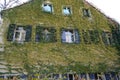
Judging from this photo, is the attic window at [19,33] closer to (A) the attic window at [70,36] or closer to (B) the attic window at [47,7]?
(B) the attic window at [47,7]

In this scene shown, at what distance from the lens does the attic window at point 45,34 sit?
47.9 feet

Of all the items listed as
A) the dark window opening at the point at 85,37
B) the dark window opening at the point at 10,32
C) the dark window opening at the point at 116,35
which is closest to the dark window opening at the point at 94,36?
the dark window opening at the point at 85,37

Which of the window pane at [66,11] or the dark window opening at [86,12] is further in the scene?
the dark window opening at [86,12]

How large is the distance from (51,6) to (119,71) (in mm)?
7122

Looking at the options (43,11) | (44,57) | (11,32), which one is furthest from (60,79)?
(43,11)

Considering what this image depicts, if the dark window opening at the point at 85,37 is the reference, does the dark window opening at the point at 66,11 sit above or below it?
above

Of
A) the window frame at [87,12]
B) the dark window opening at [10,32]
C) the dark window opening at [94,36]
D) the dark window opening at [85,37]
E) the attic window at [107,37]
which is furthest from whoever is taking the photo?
the window frame at [87,12]

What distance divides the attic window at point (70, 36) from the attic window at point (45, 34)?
29.0 inches

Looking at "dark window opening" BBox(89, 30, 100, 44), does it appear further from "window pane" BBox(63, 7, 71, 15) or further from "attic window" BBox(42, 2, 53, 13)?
"attic window" BBox(42, 2, 53, 13)

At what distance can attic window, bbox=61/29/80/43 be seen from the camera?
49.9 feet

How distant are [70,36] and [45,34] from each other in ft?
6.32

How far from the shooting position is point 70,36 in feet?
51.1

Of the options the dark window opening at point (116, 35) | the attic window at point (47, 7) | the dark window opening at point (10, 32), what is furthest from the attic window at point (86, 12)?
the dark window opening at point (10, 32)

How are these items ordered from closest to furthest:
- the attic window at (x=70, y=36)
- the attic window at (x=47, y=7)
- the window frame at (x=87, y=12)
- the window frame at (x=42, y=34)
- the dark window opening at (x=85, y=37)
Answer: the window frame at (x=42, y=34), the attic window at (x=70, y=36), the dark window opening at (x=85, y=37), the attic window at (x=47, y=7), the window frame at (x=87, y=12)
